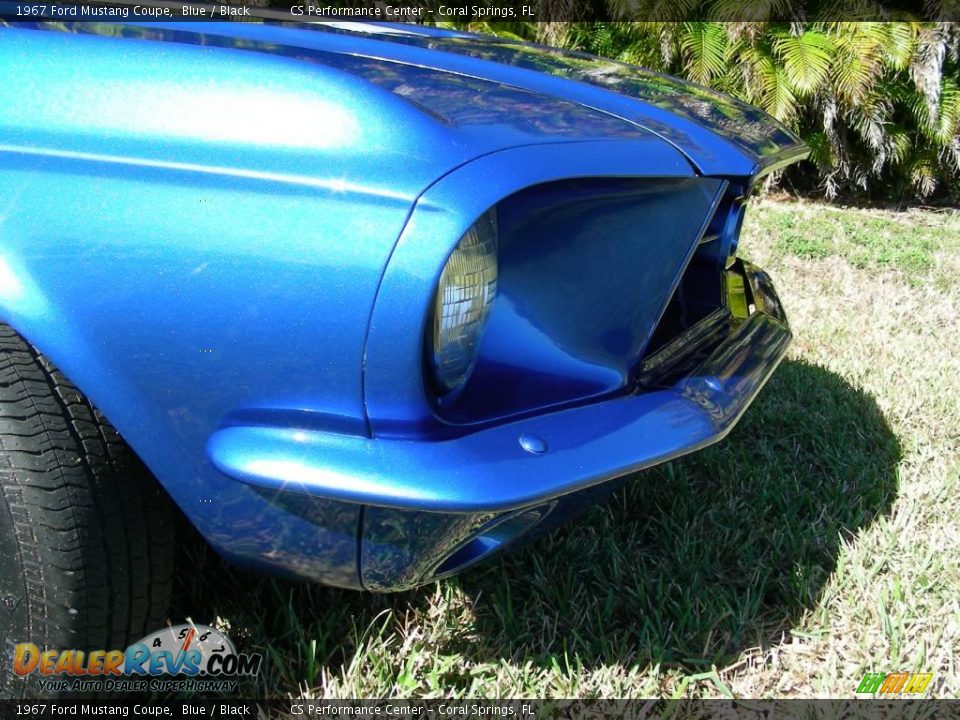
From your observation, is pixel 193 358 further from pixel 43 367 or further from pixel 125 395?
Result: pixel 43 367

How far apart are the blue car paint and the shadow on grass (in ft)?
1.53

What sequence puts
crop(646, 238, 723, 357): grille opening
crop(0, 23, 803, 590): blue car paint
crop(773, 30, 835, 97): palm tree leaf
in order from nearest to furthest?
crop(0, 23, 803, 590): blue car paint < crop(646, 238, 723, 357): grille opening < crop(773, 30, 835, 97): palm tree leaf

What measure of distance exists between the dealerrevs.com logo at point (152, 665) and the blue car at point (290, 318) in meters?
0.04

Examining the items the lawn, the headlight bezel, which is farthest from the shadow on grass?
the headlight bezel

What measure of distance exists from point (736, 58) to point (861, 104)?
3.13 ft

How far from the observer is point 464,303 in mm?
1201

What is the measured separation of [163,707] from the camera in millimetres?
Result: 1518

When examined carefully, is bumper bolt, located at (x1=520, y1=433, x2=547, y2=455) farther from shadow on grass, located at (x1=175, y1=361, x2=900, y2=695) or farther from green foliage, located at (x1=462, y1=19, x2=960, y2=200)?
green foliage, located at (x1=462, y1=19, x2=960, y2=200)

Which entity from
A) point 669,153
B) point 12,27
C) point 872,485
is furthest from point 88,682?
point 872,485

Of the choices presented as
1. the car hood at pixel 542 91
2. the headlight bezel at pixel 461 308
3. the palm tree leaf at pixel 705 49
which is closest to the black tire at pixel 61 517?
the headlight bezel at pixel 461 308

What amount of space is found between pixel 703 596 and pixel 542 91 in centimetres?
113

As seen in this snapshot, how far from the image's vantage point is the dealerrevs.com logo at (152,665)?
132 centimetres

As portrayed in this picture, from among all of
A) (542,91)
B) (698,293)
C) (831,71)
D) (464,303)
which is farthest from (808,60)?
(464,303)

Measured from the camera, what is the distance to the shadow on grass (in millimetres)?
1683
